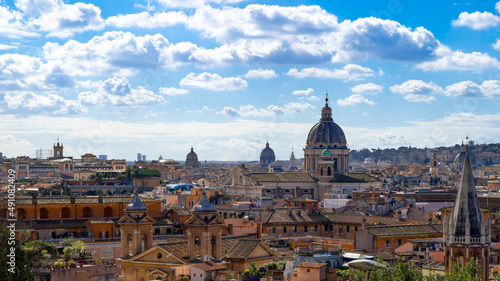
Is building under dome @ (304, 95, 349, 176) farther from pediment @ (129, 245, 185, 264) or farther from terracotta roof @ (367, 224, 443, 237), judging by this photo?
pediment @ (129, 245, 185, 264)

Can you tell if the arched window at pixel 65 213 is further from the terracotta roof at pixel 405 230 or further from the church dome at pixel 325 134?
the church dome at pixel 325 134

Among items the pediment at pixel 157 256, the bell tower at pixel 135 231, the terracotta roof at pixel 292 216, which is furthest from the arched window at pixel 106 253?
the terracotta roof at pixel 292 216

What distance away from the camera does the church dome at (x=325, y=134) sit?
342 ft

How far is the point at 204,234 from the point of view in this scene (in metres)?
36.5

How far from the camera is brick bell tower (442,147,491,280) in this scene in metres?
32.5

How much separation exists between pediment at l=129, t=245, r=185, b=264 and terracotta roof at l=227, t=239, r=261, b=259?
231cm

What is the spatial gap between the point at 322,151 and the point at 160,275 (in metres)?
69.0

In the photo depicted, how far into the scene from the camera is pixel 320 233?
58.4m

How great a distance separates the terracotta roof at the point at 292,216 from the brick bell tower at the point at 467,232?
25.4m

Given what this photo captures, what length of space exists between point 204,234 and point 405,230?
16.4 m

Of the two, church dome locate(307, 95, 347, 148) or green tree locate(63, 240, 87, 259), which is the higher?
church dome locate(307, 95, 347, 148)

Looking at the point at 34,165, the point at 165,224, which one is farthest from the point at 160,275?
the point at 34,165

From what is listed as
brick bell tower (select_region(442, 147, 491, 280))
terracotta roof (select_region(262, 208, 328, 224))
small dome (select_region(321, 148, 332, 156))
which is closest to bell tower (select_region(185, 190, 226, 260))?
brick bell tower (select_region(442, 147, 491, 280))

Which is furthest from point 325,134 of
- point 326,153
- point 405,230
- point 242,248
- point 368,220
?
point 242,248
